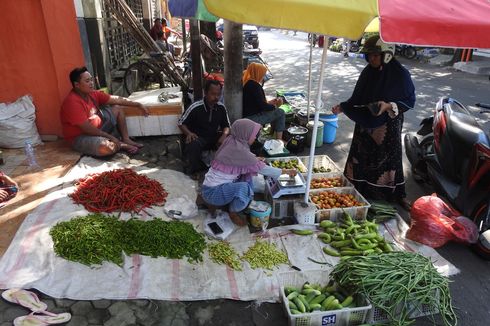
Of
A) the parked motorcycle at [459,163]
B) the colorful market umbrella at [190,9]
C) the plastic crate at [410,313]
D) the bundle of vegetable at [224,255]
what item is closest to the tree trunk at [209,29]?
the colorful market umbrella at [190,9]

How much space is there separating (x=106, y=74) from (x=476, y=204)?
19.4 ft

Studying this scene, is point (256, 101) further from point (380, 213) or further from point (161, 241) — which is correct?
point (161, 241)

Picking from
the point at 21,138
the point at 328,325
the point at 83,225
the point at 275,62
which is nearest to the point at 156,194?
the point at 83,225

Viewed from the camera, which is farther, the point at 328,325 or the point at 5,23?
the point at 5,23

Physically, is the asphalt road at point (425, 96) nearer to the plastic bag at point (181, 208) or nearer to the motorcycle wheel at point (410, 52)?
the motorcycle wheel at point (410, 52)

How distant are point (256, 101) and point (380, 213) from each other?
2.59m

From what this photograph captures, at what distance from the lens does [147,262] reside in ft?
9.89

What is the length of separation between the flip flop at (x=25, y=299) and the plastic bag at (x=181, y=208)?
1392 millimetres

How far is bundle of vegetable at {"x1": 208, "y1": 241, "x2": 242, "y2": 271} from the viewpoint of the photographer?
312 cm

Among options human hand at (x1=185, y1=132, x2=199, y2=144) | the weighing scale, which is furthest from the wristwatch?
human hand at (x1=185, y1=132, x2=199, y2=144)

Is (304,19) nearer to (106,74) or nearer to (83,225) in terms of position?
(83,225)

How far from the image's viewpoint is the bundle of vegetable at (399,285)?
96.1 inches

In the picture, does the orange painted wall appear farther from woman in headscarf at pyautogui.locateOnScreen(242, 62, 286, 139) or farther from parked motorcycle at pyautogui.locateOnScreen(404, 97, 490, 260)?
parked motorcycle at pyautogui.locateOnScreen(404, 97, 490, 260)

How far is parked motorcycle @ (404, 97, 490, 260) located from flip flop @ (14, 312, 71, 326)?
12.2 ft
